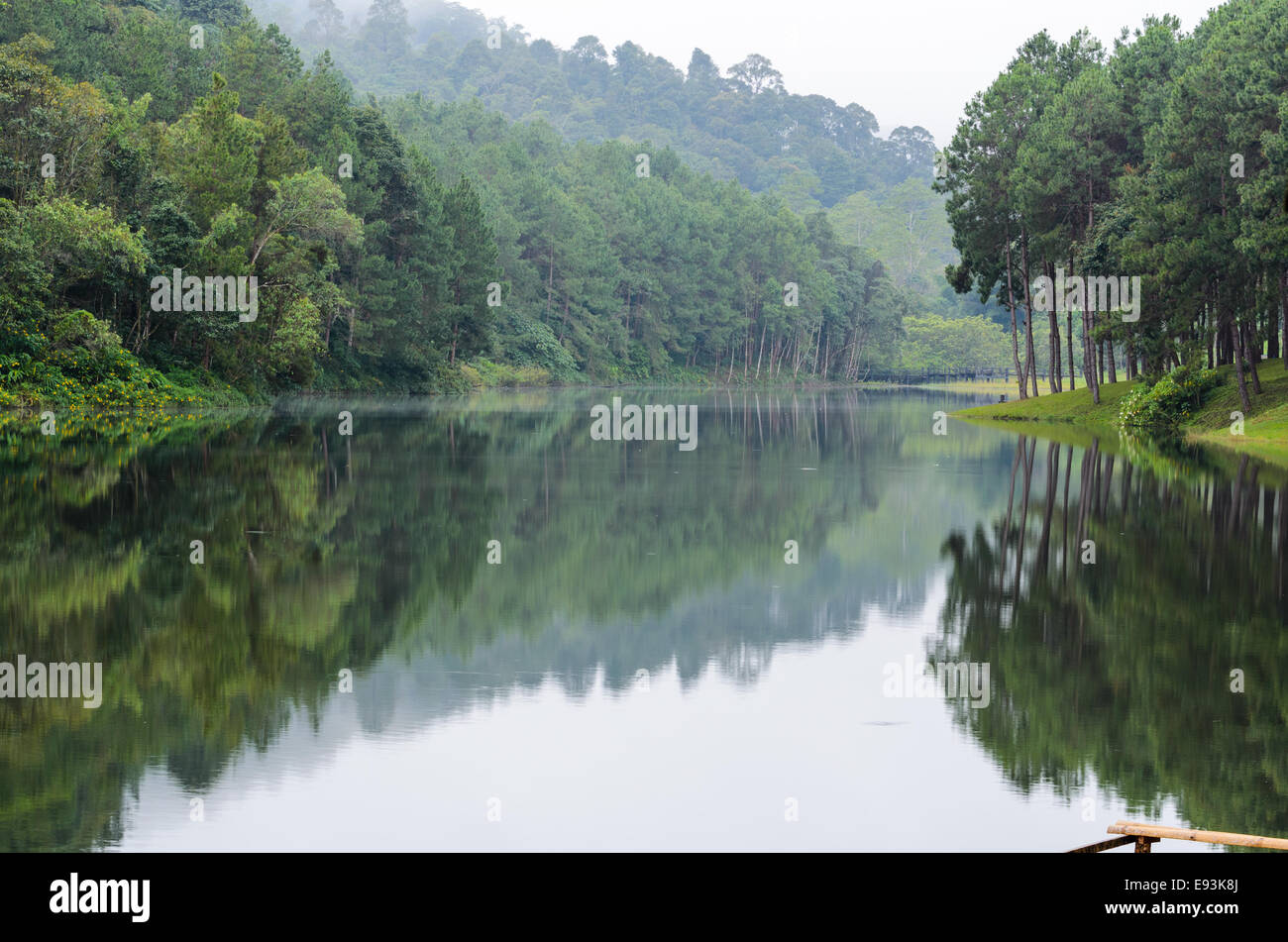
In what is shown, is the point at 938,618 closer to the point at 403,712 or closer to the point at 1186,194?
the point at 403,712

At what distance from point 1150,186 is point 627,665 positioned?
135ft

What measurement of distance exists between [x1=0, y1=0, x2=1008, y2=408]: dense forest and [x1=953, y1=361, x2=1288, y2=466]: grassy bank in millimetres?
30572

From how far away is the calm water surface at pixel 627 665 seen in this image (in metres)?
8.15

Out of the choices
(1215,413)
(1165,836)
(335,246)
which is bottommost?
(1165,836)

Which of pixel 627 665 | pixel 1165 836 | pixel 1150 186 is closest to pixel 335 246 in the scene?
pixel 1150 186

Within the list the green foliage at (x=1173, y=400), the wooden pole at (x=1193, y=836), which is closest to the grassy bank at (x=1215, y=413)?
the green foliage at (x=1173, y=400)

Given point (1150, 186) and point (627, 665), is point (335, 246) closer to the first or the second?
point (1150, 186)

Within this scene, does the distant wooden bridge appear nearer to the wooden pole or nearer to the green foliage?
the wooden pole

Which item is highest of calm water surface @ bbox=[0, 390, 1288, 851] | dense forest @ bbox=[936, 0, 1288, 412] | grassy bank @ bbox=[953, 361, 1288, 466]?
dense forest @ bbox=[936, 0, 1288, 412]

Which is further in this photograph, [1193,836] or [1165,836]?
[1165,836]

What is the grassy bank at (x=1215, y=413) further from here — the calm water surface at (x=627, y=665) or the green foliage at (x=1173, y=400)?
the calm water surface at (x=627, y=665)

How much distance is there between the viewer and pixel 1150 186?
1881 inches

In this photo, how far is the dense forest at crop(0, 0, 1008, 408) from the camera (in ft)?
159

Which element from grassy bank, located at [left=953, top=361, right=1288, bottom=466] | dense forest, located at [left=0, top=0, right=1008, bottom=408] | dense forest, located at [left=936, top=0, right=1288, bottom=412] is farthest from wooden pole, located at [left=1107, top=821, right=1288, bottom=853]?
dense forest, located at [left=0, top=0, right=1008, bottom=408]
